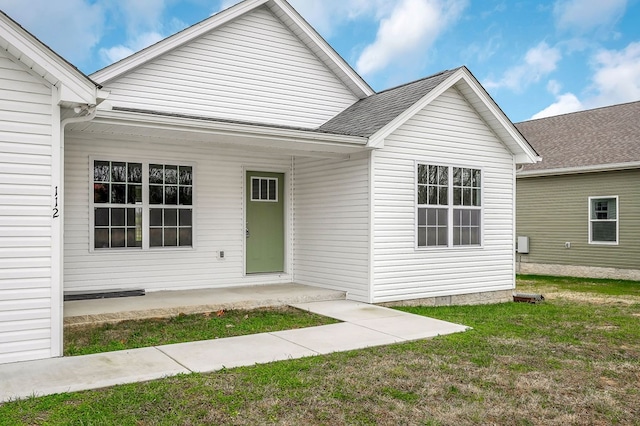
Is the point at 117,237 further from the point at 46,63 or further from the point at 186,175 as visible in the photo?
the point at 46,63

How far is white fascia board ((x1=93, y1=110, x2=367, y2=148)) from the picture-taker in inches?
273

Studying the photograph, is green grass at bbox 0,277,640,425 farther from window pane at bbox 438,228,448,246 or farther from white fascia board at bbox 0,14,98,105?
window pane at bbox 438,228,448,246

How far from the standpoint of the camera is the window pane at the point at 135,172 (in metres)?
9.20

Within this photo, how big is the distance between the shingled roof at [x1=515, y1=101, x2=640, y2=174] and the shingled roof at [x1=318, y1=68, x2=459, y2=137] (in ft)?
26.4

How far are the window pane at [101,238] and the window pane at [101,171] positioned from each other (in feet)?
2.78

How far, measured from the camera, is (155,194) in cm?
941

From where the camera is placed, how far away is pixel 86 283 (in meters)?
8.79

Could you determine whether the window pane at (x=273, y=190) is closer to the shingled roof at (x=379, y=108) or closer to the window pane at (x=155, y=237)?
the shingled roof at (x=379, y=108)

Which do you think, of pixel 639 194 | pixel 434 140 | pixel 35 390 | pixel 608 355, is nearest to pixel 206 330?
pixel 35 390

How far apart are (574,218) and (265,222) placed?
35.2 feet

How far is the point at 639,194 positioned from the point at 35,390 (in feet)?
51.5

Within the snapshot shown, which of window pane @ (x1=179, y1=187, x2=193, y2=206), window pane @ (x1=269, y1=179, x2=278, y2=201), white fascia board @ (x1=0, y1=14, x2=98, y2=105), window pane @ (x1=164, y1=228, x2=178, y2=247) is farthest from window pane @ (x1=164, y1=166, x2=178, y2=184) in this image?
white fascia board @ (x1=0, y1=14, x2=98, y2=105)

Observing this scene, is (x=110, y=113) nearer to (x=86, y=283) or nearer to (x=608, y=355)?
(x=86, y=283)

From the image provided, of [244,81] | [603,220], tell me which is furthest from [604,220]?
[244,81]
